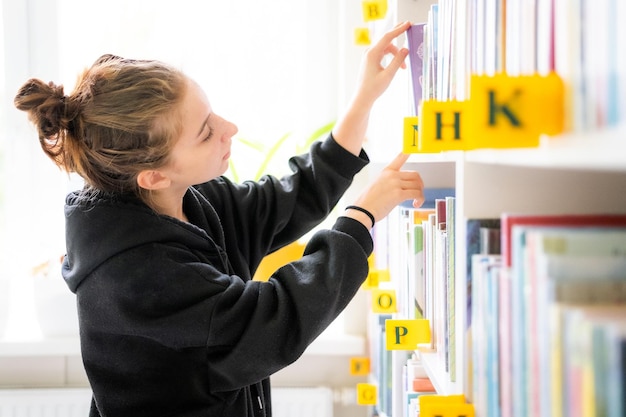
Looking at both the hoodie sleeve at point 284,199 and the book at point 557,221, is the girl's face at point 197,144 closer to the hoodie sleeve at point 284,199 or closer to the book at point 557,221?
the hoodie sleeve at point 284,199

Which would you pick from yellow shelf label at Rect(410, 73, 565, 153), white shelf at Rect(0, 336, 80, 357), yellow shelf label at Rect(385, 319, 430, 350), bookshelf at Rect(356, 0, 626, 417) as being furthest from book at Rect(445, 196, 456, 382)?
white shelf at Rect(0, 336, 80, 357)

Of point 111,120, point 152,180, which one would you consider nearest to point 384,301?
point 152,180

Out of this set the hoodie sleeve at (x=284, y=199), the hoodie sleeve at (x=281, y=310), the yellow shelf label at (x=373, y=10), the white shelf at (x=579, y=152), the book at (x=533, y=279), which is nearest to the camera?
the white shelf at (x=579, y=152)

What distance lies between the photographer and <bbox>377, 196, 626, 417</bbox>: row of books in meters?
0.43

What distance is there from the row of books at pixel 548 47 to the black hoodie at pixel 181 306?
1.12 ft

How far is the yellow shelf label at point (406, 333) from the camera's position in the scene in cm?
110

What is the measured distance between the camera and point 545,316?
51 cm

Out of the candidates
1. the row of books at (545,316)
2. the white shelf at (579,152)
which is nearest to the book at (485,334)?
the row of books at (545,316)

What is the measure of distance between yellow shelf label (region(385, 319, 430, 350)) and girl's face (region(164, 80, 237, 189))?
15.9 inches

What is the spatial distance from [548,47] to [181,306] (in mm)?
693

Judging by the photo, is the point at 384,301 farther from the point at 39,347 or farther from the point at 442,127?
the point at 39,347

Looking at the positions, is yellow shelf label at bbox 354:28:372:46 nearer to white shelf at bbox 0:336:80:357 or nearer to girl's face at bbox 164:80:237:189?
girl's face at bbox 164:80:237:189

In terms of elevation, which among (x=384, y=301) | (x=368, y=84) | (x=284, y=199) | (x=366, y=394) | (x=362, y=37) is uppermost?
(x=362, y=37)

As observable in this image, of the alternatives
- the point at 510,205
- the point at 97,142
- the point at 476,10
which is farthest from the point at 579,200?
the point at 97,142
